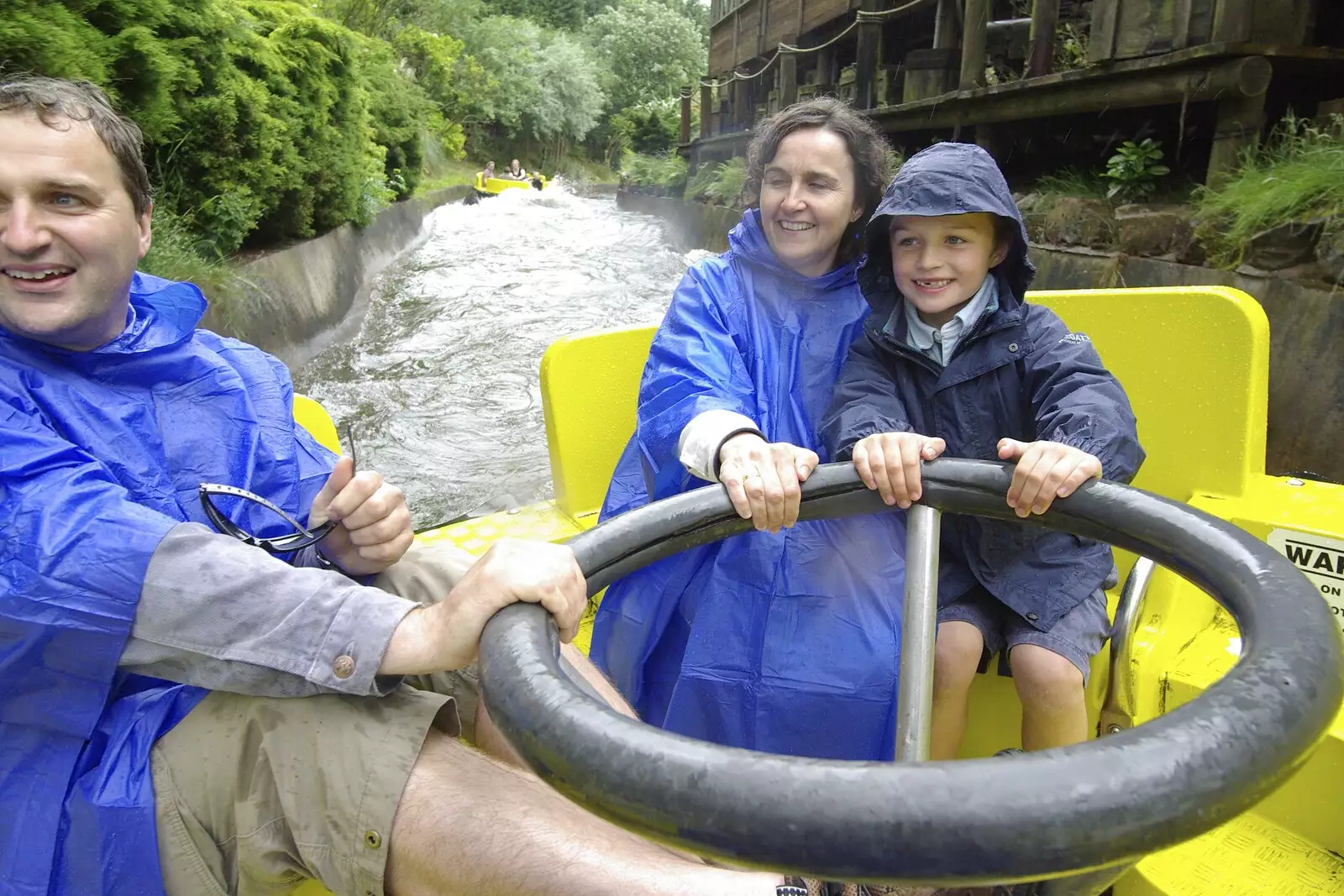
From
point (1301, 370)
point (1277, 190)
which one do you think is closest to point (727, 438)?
point (1301, 370)

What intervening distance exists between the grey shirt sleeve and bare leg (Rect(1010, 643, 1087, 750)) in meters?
0.96

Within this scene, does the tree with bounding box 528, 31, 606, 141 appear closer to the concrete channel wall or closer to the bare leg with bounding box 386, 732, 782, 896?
the concrete channel wall

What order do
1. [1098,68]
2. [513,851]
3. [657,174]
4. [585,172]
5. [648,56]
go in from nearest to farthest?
1. [513,851]
2. [1098,68]
3. [657,174]
4. [585,172]
5. [648,56]

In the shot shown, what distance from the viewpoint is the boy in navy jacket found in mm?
1420

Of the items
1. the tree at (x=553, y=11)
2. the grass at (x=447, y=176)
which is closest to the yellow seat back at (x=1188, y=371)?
the grass at (x=447, y=176)

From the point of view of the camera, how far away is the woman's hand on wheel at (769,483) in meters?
1.13

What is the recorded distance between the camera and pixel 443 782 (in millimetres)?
1087

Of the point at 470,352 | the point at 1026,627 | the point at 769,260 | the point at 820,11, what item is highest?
the point at 820,11

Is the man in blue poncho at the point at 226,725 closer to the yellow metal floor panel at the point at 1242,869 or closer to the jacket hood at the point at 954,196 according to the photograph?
the yellow metal floor panel at the point at 1242,869

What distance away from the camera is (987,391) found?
159cm

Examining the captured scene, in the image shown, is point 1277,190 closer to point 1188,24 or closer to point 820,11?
point 1188,24

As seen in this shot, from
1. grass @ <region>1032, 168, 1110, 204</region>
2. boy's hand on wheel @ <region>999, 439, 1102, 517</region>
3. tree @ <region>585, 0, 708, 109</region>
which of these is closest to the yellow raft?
boy's hand on wheel @ <region>999, 439, 1102, 517</region>

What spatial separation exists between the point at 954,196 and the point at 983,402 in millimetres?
356

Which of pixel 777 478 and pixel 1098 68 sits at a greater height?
pixel 1098 68
